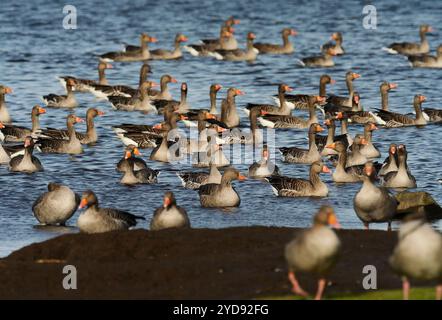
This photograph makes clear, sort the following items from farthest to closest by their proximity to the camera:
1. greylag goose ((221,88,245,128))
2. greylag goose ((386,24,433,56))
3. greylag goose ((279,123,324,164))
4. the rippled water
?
1. greylag goose ((386,24,433,56))
2. greylag goose ((221,88,245,128))
3. greylag goose ((279,123,324,164))
4. the rippled water

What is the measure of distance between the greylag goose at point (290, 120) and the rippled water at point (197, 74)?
1.05 ft

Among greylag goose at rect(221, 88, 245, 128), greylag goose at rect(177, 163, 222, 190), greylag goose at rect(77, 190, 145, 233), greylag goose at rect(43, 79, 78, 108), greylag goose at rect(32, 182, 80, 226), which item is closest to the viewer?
greylag goose at rect(77, 190, 145, 233)

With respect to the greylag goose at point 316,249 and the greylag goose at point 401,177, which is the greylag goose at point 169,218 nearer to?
the greylag goose at point 316,249

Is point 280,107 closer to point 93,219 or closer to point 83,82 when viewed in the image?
point 83,82

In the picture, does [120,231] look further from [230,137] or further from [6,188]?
[230,137]

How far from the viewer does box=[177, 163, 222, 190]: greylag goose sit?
27.6 metres

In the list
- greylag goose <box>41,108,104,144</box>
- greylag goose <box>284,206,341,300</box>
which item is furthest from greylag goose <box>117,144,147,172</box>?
greylag goose <box>284,206,341,300</box>

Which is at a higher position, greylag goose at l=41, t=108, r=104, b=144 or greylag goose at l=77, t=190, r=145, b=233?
greylag goose at l=41, t=108, r=104, b=144

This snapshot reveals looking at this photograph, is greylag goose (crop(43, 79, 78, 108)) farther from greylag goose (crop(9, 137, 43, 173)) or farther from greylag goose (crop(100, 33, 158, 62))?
greylag goose (crop(9, 137, 43, 173))

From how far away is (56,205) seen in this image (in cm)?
2283

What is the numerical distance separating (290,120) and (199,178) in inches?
373

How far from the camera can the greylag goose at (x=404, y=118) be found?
36469mm

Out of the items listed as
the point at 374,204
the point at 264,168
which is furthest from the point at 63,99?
the point at 374,204

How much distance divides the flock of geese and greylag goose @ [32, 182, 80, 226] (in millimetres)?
20
